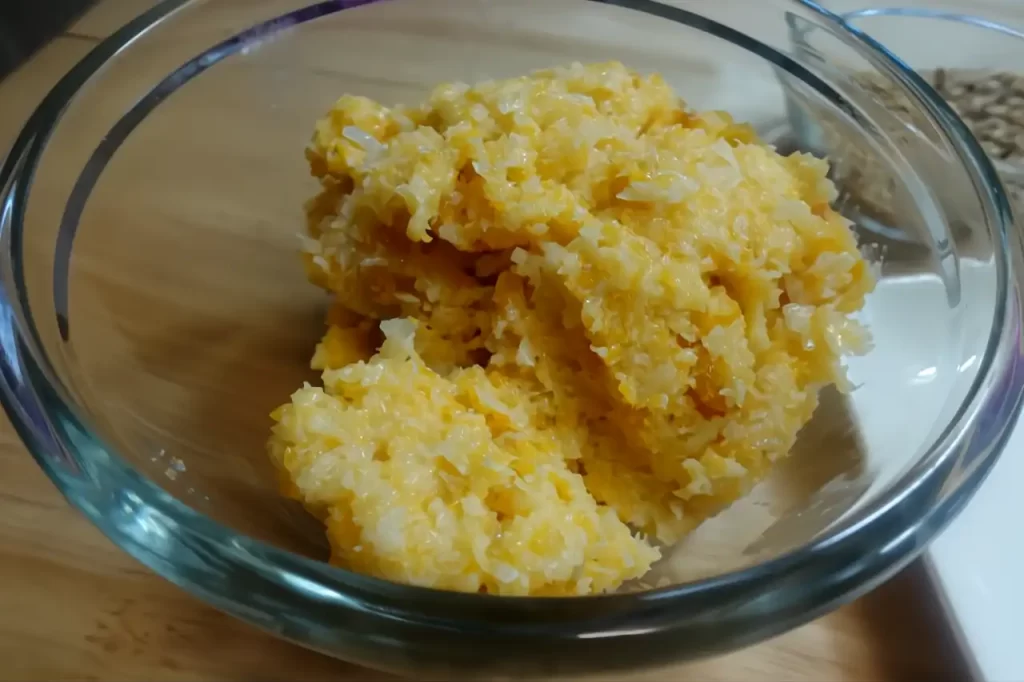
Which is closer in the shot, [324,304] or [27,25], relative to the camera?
[324,304]

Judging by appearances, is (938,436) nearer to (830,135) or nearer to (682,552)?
(682,552)

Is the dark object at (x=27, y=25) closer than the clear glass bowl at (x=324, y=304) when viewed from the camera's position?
No

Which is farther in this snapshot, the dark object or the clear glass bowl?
the dark object

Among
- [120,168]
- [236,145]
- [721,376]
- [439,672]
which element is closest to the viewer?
[439,672]

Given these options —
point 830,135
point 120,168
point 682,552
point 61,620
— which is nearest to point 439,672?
point 682,552

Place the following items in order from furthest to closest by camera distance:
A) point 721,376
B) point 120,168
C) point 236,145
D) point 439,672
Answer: point 236,145 → point 120,168 → point 721,376 → point 439,672
